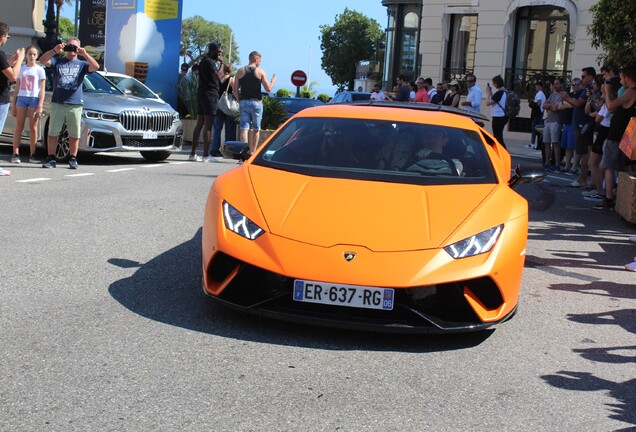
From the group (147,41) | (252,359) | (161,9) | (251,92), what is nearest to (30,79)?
(251,92)

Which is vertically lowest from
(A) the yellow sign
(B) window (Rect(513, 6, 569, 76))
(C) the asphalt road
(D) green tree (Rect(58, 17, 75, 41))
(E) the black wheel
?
(C) the asphalt road

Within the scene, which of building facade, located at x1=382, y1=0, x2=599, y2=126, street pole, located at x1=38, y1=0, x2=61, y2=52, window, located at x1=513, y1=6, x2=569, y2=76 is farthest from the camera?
window, located at x1=513, y1=6, x2=569, y2=76

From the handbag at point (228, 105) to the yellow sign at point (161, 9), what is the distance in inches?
200

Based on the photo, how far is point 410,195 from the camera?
570 cm

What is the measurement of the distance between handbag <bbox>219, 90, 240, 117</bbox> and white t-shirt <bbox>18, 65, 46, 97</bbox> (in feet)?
13.5

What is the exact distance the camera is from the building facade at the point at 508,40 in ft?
104

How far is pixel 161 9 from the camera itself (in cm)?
2145

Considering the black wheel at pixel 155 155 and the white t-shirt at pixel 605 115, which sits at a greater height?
the white t-shirt at pixel 605 115

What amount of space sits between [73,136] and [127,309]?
8.29 metres

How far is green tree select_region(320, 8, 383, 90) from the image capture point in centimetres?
10350

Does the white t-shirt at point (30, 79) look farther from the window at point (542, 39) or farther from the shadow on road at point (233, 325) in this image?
the window at point (542, 39)

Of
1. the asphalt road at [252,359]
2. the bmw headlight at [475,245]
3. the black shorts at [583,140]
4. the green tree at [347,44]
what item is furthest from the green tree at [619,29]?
the green tree at [347,44]

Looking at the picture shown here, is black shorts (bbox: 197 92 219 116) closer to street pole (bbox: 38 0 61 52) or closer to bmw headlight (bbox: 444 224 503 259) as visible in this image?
street pole (bbox: 38 0 61 52)

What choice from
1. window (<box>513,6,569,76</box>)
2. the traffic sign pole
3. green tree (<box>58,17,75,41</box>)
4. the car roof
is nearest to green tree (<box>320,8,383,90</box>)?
green tree (<box>58,17,75,41</box>)
